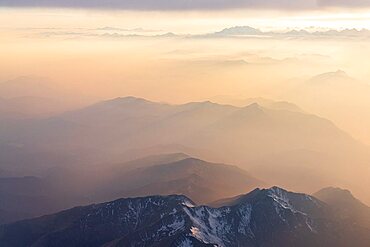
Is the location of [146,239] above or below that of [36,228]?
above

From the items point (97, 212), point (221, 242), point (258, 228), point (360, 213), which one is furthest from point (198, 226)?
point (360, 213)

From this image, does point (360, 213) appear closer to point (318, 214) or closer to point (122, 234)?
point (318, 214)

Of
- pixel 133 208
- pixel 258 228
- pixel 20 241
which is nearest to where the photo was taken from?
pixel 258 228

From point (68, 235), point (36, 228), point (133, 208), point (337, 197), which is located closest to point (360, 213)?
point (337, 197)

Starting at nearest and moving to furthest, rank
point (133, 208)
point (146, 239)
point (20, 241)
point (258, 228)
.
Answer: point (146, 239) → point (258, 228) → point (133, 208) → point (20, 241)

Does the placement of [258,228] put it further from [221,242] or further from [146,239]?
[146,239]

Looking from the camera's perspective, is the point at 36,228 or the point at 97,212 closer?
the point at 97,212
